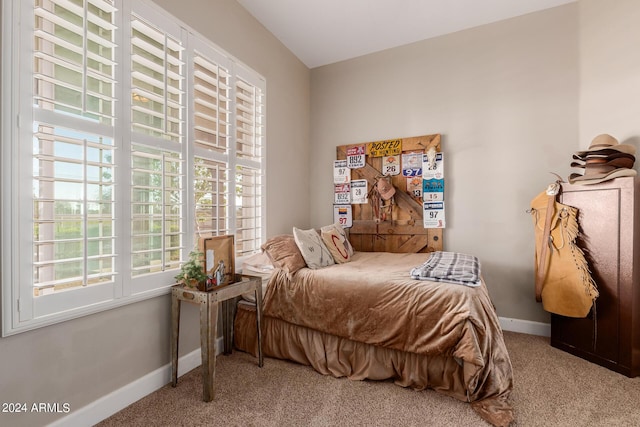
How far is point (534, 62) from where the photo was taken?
2.69 metres

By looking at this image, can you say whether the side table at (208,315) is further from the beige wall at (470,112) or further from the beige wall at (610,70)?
the beige wall at (610,70)

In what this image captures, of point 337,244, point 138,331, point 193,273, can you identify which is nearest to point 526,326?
point 337,244

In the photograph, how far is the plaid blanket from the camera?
1.80 m

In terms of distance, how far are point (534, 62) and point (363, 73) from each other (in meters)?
1.59

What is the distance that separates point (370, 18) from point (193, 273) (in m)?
2.59

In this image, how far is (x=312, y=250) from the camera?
238cm

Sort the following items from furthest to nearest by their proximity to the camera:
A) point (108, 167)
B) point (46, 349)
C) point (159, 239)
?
point (159, 239) < point (108, 167) < point (46, 349)

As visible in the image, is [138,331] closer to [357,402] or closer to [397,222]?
[357,402]

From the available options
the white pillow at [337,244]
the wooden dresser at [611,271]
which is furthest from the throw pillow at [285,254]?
the wooden dresser at [611,271]

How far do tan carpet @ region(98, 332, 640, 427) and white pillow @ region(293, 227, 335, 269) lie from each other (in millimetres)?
729

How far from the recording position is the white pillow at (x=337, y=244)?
8.42ft

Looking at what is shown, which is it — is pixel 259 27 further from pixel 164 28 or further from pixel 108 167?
pixel 108 167

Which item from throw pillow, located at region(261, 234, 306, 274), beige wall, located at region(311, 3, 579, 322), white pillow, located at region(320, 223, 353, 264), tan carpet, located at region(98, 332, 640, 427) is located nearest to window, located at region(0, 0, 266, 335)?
throw pillow, located at region(261, 234, 306, 274)

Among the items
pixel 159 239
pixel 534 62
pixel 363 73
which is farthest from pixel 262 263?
pixel 534 62
